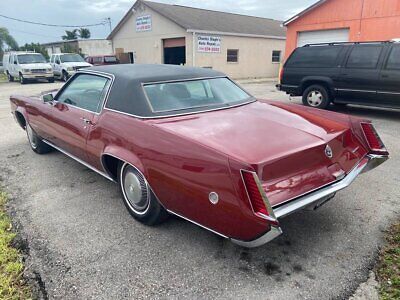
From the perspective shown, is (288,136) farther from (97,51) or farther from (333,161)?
(97,51)

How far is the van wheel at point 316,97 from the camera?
8531mm

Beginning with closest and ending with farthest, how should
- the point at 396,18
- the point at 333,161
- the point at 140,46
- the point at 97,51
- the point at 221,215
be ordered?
the point at 221,215 < the point at 333,161 < the point at 396,18 < the point at 140,46 < the point at 97,51

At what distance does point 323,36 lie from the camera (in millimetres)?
15359

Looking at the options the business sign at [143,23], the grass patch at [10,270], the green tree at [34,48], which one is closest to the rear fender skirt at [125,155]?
the grass patch at [10,270]

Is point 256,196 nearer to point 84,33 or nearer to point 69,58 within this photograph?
point 69,58

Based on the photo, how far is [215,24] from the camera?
74.6 ft

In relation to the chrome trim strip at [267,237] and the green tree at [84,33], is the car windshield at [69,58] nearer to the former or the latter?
the chrome trim strip at [267,237]

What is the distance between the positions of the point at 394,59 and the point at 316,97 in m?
1.98

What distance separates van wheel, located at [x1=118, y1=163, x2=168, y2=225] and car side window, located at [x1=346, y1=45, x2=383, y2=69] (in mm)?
6936

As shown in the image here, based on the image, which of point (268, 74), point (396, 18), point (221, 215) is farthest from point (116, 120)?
point (268, 74)

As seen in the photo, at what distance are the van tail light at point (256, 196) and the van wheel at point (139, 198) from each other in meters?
1.07

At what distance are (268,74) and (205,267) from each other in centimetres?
2483

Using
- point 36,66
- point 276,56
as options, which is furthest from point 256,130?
point 276,56

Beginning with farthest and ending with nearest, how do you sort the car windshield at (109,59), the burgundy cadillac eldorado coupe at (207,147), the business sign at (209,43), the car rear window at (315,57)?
the car windshield at (109,59)
the business sign at (209,43)
the car rear window at (315,57)
the burgundy cadillac eldorado coupe at (207,147)
